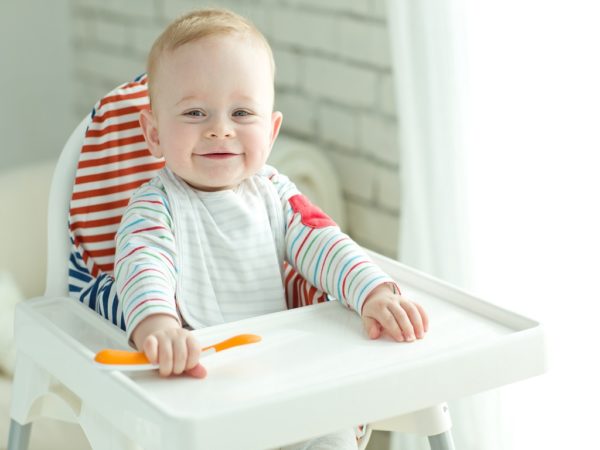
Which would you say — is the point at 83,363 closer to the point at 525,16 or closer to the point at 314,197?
the point at 525,16

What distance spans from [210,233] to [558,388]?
2.29 ft

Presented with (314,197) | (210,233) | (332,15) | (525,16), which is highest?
(332,15)

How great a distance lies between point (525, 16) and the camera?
5.01 ft

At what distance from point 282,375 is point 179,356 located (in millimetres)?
98

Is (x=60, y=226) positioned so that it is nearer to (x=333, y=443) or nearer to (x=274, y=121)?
(x=274, y=121)

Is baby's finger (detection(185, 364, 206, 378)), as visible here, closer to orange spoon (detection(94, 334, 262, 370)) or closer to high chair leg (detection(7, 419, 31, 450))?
orange spoon (detection(94, 334, 262, 370))

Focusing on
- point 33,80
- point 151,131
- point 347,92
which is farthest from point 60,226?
point 33,80

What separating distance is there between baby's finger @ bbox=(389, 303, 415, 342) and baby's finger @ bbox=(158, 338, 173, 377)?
0.24m

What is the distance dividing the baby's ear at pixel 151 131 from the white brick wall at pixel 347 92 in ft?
2.64

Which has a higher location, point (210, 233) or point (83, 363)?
point (210, 233)

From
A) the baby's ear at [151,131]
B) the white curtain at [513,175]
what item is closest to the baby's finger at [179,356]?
the baby's ear at [151,131]

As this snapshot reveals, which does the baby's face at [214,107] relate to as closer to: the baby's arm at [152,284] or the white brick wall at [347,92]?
the baby's arm at [152,284]

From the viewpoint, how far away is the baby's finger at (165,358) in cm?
97

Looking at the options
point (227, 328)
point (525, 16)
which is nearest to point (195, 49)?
point (227, 328)
